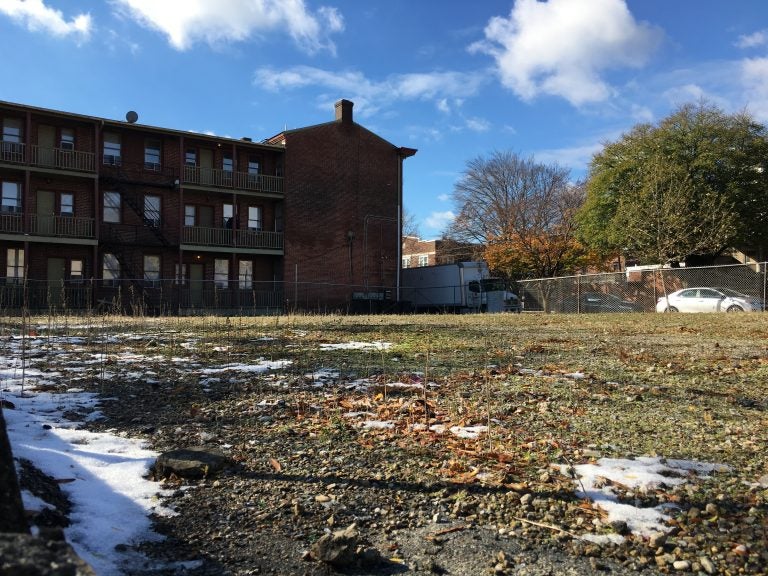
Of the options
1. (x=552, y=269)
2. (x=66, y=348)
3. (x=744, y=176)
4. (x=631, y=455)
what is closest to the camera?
(x=631, y=455)

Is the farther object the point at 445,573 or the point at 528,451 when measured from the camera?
the point at 528,451

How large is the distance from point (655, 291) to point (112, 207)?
89.2 feet

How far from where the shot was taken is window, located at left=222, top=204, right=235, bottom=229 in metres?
32.6

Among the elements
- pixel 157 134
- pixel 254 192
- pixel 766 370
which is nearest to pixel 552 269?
pixel 254 192

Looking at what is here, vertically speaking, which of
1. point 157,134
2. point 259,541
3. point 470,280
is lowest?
point 259,541

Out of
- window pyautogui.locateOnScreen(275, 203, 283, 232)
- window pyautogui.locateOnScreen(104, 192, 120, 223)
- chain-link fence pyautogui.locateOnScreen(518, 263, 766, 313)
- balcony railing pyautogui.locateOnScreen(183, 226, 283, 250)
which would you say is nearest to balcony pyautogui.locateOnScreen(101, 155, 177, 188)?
window pyautogui.locateOnScreen(104, 192, 120, 223)

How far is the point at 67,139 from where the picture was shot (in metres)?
28.2

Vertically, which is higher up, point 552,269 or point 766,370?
point 552,269

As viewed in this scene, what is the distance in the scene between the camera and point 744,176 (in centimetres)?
3619

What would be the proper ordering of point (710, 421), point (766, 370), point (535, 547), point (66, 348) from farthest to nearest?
point (66, 348) → point (766, 370) → point (710, 421) → point (535, 547)

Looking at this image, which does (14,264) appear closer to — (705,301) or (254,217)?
(254,217)

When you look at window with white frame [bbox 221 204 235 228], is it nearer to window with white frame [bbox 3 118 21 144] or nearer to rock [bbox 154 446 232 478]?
window with white frame [bbox 3 118 21 144]

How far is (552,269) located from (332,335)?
36.7 metres

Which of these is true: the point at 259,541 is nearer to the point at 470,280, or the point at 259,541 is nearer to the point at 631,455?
the point at 631,455
